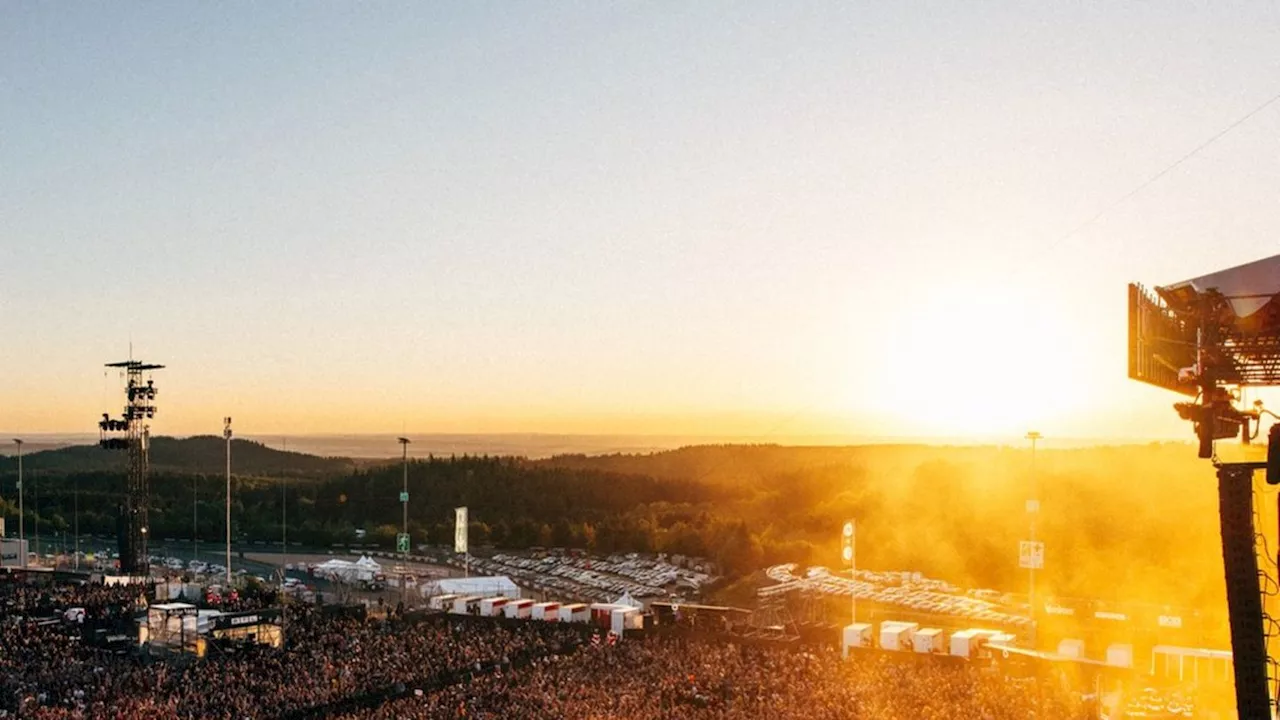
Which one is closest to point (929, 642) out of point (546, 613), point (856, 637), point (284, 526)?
point (856, 637)

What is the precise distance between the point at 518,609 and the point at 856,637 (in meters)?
8.75

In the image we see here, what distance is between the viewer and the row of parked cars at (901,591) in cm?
2964

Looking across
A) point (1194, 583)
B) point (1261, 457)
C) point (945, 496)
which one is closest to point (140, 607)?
point (1261, 457)

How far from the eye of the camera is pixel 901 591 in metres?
33.5

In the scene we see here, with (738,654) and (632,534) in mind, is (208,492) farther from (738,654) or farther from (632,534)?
(738,654)

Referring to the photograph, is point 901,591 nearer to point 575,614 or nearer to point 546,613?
point 575,614

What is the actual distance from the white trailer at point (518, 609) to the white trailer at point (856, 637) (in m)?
8.14

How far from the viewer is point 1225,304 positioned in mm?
7973

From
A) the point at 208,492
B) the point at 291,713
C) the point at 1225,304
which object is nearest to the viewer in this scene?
the point at 1225,304

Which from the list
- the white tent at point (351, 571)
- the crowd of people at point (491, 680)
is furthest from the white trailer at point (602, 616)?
the white tent at point (351, 571)

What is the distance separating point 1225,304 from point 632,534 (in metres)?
40.9

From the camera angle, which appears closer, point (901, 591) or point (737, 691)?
point (737, 691)

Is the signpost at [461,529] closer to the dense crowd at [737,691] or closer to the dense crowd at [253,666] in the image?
the dense crowd at [253,666]

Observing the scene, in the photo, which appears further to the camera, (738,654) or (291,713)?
(738,654)
